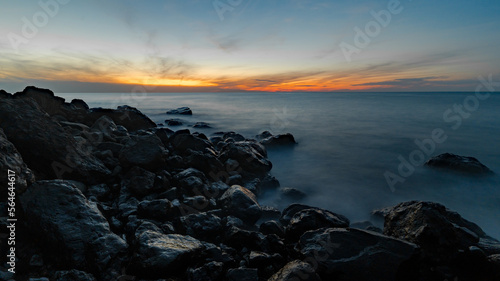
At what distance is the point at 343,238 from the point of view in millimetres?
4152

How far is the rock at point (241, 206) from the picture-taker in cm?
597

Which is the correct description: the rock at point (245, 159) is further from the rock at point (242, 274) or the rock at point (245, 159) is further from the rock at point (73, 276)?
the rock at point (73, 276)

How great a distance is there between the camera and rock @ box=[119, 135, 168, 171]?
273 inches

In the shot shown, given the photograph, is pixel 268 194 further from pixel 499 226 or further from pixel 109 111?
pixel 109 111

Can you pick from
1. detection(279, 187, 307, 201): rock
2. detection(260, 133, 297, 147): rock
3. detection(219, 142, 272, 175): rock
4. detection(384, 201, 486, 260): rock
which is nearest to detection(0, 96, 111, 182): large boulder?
detection(219, 142, 272, 175): rock

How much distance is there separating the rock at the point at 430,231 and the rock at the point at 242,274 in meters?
Answer: 2.85

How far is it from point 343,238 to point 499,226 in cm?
614

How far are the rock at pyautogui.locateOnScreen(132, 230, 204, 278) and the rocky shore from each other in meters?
0.01

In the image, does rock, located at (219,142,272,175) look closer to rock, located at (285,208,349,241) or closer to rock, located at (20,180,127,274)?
rock, located at (285,208,349,241)

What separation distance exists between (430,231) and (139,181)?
246 inches

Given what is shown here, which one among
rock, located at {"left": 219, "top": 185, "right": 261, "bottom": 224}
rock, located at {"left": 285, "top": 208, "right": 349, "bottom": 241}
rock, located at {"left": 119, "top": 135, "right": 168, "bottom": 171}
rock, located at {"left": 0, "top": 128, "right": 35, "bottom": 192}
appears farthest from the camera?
rock, located at {"left": 119, "top": 135, "right": 168, "bottom": 171}

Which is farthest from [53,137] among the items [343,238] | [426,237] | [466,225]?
[466,225]

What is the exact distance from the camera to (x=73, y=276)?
3.33 meters

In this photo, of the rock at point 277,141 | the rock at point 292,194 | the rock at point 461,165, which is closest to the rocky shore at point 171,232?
the rock at point 292,194
